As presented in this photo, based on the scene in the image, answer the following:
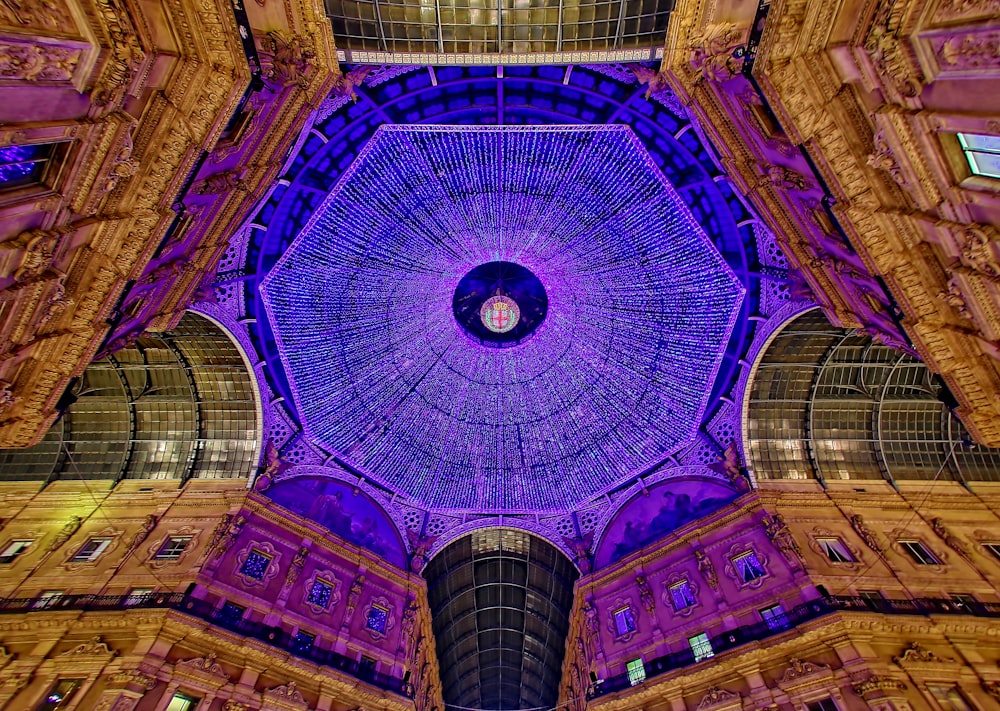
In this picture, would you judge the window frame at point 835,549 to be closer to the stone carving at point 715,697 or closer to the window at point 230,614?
the stone carving at point 715,697

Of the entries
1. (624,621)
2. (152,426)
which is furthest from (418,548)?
(152,426)

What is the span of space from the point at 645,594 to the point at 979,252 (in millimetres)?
22204

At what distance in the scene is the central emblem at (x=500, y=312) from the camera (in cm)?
3170

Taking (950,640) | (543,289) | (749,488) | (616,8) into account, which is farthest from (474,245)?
(950,640)

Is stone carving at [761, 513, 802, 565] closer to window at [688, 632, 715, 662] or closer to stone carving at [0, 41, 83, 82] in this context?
window at [688, 632, 715, 662]

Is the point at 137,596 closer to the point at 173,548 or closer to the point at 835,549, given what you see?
the point at 173,548

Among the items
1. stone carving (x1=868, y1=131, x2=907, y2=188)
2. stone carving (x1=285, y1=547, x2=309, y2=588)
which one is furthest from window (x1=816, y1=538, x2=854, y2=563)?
A: stone carving (x1=285, y1=547, x2=309, y2=588)

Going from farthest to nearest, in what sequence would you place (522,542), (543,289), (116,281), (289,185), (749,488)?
(522,542), (543,289), (749,488), (289,185), (116,281)

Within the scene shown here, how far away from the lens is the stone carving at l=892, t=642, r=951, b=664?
63.8 feet

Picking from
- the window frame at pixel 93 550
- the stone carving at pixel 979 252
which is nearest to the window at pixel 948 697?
the stone carving at pixel 979 252

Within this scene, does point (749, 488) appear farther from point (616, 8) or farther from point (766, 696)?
point (616, 8)

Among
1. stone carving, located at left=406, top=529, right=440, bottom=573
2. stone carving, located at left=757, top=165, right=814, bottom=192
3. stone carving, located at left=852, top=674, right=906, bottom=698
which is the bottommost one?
stone carving, located at left=852, top=674, right=906, bottom=698

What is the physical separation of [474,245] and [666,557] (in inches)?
786

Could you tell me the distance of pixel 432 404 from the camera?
34.1 meters
